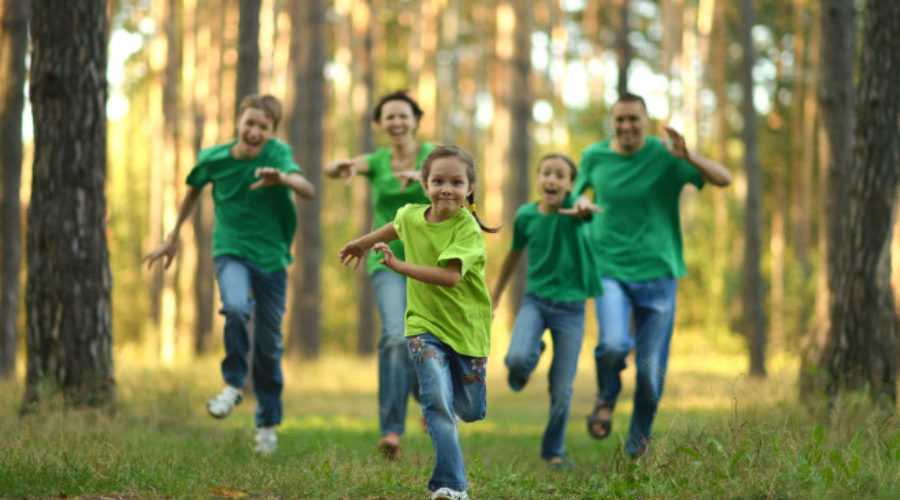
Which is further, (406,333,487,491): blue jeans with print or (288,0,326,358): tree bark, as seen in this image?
(288,0,326,358): tree bark

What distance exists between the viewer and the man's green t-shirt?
24.8 feet

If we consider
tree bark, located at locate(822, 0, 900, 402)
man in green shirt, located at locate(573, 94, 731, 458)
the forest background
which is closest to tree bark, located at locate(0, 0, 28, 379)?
the forest background

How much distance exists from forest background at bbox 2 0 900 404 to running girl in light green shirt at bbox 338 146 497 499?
4.86 meters

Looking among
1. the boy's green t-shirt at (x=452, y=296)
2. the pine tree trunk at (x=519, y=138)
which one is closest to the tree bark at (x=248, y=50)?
the boy's green t-shirt at (x=452, y=296)

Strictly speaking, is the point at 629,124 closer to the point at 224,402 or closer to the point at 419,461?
the point at 419,461

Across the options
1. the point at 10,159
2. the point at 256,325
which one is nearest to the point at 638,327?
the point at 256,325

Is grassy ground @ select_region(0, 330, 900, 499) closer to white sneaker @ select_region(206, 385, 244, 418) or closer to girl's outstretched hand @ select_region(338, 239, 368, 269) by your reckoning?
white sneaker @ select_region(206, 385, 244, 418)

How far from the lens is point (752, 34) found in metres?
17.1

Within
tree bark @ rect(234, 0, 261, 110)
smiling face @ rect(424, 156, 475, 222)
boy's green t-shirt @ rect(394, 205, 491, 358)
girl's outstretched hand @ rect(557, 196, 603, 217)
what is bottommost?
boy's green t-shirt @ rect(394, 205, 491, 358)

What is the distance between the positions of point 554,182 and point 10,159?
7144 millimetres

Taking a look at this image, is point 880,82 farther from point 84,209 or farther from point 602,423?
point 84,209

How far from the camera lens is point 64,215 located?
26.4 feet

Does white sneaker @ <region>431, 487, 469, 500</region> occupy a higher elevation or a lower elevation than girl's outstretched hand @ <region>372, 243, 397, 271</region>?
lower

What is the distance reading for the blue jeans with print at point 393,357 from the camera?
23.9ft
